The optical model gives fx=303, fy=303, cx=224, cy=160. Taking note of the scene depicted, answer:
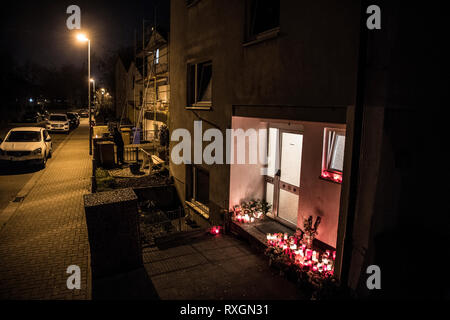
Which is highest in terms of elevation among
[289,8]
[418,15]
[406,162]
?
[289,8]

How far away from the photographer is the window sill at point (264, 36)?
5.57 meters

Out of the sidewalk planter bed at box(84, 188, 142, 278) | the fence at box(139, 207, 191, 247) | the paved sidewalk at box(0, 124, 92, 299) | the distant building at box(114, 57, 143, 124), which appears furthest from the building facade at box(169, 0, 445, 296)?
the distant building at box(114, 57, 143, 124)

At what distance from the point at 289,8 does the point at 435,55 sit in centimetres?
259

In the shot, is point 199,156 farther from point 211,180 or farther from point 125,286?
point 125,286

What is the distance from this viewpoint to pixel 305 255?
513cm

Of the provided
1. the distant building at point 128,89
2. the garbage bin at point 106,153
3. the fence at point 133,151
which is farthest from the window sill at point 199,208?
the distant building at point 128,89

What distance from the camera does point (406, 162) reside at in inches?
149

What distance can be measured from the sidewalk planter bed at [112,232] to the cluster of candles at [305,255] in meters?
2.52

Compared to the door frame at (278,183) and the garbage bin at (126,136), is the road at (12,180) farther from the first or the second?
the door frame at (278,183)

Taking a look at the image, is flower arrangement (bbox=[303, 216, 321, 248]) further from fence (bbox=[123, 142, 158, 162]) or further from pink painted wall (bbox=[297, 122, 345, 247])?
fence (bbox=[123, 142, 158, 162])

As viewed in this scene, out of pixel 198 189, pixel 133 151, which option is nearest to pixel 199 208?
pixel 198 189

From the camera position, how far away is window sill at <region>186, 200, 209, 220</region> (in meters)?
9.06

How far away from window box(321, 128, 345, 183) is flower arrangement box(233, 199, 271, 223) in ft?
6.69

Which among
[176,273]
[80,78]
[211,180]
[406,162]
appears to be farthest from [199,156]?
[80,78]
